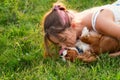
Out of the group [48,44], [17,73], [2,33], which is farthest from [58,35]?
[2,33]

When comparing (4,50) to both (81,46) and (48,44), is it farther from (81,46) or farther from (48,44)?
(81,46)

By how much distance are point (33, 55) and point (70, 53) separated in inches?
20.5

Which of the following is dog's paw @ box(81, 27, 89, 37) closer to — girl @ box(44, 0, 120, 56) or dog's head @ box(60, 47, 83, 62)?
girl @ box(44, 0, 120, 56)

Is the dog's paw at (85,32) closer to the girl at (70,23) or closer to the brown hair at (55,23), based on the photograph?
the girl at (70,23)

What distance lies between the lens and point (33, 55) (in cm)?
520

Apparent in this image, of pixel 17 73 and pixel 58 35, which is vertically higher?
pixel 58 35

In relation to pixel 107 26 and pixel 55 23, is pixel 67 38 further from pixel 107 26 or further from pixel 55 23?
pixel 107 26

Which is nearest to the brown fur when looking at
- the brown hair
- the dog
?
the dog

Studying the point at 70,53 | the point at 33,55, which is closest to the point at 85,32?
the point at 70,53

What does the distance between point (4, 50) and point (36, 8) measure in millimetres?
1362

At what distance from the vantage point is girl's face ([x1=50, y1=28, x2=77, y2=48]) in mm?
4914

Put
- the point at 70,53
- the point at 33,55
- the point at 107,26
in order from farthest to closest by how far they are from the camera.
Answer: the point at 33,55
the point at 70,53
the point at 107,26

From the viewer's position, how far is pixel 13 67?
5.02 meters

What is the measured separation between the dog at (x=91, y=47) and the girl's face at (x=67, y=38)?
6 cm
